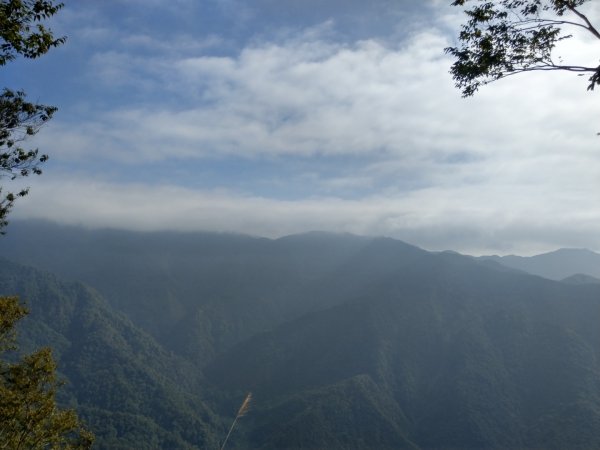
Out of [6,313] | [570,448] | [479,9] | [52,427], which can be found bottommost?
[570,448]

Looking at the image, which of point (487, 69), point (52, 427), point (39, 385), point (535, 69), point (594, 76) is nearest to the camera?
point (594, 76)

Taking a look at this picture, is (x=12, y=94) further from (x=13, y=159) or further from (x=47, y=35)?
(x=47, y=35)

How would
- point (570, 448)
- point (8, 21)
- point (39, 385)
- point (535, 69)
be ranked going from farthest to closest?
point (570, 448), point (39, 385), point (535, 69), point (8, 21)

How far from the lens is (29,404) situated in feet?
72.0

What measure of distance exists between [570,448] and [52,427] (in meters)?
227

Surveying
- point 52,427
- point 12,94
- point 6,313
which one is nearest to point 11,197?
point 12,94

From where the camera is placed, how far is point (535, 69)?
1844 cm

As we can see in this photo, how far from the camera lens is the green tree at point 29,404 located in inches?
821

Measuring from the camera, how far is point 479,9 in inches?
755

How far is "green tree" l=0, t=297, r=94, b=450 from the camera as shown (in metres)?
20.8

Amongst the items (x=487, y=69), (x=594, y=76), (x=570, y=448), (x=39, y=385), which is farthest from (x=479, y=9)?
(x=570, y=448)

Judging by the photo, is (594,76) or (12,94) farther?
(12,94)

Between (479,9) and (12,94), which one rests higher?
(479,9)

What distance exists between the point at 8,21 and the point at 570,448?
237 meters
